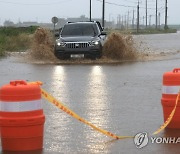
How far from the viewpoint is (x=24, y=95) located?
6.59 metres

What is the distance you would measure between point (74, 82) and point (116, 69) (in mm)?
4524

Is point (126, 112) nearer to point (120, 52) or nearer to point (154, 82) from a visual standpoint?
point (154, 82)

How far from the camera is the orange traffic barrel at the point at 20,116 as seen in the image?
6.61m

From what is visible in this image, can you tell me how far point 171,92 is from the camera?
819cm

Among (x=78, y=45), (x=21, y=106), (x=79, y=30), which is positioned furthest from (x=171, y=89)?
(x=79, y=30)

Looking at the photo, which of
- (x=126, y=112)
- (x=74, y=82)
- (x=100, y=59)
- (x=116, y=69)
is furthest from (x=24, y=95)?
(x=100, y=59)

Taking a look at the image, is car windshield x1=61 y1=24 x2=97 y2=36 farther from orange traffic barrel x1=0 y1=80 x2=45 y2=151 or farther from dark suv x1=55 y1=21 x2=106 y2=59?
orange traffic barrel x1=0 y1=80 x2=45 y2=151

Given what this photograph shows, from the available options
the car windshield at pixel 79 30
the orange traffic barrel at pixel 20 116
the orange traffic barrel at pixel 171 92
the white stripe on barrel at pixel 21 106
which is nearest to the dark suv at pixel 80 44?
the car windshield at pixel 79 30

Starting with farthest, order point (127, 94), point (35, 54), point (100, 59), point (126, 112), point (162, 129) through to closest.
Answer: point (35, 54), point (100, 59), point (127, 94), point (126, 112), point (162, 129)

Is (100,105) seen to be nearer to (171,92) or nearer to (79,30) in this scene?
(171,92)

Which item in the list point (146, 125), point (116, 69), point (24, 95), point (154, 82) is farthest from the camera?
point (116, 69)

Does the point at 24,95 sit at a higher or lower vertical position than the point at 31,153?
higher

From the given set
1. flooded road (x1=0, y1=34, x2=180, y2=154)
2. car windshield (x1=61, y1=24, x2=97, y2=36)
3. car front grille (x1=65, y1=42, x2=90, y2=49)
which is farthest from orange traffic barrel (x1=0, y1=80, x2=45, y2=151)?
car windshield (x1=61, y1=24, x2=97, y2=36)

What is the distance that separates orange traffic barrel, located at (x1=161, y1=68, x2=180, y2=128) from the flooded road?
290 mm
